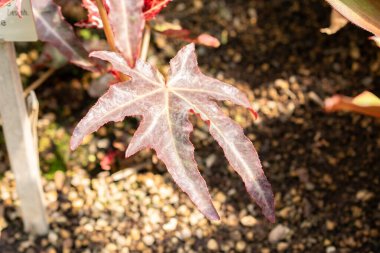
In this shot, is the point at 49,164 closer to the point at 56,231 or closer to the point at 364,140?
the point at 56,231

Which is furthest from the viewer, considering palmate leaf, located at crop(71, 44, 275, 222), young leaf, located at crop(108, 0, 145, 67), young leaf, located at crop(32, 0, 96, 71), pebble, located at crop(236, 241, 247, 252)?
pebble, located at crop(236, 241, 247, 252)

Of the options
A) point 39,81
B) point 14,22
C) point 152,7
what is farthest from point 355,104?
point 39,81

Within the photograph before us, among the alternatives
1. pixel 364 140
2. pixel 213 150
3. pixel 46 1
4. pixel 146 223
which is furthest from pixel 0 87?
pixel 364 140

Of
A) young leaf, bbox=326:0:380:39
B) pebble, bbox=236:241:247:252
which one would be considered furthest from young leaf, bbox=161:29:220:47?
pebble, bbox=236:241:247:252

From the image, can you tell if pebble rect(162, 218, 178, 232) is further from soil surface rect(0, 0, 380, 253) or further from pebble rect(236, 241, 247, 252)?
pebble rect(236, 241, 247, 252)

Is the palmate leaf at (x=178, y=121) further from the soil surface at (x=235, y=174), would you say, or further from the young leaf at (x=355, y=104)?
the soil surface at (x=235, y=174)

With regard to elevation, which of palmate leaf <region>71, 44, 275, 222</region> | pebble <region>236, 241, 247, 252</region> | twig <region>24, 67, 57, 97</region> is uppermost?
palmate leaf <region>71, 44, 275, 222</region>
